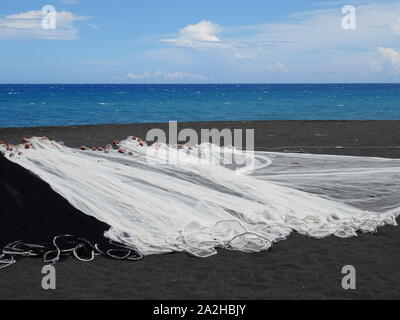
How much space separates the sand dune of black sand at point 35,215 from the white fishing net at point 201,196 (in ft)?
0.40

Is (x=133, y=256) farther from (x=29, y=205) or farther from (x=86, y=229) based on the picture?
(x=29, y=205)

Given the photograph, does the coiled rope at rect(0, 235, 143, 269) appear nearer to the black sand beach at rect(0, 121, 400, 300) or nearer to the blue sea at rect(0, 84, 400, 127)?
the black sand beach at rect(0, 121, 400, 300)

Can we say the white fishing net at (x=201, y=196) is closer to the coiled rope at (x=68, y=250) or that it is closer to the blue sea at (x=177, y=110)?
the coiled rope at (x=68, y=250)

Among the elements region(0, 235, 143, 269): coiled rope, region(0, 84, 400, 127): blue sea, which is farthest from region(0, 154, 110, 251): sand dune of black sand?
region(0, 84, 400, 127): blue sea

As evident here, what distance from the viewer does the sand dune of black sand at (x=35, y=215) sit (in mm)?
5668

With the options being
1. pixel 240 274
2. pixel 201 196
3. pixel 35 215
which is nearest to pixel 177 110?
pixel 201 196

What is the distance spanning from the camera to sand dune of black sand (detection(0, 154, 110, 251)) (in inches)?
223

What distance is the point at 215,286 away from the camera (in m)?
4.83

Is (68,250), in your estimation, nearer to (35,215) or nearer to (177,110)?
(35,215)

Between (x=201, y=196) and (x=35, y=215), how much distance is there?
6.36 ft

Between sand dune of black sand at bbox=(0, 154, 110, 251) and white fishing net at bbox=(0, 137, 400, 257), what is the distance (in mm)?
123
